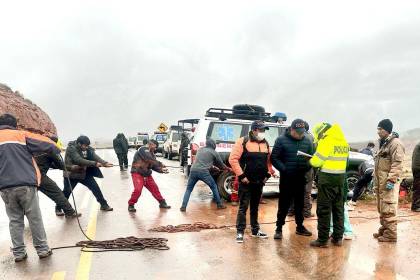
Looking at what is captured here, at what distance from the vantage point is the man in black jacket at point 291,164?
6504mm

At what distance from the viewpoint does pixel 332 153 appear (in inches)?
237

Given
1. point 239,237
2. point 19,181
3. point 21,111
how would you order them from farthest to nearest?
point 21,111
point 239,237
point 19,181

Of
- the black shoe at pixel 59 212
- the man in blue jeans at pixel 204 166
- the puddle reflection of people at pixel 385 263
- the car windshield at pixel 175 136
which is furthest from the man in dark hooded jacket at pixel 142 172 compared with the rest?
the car windshield at pixel 175 136

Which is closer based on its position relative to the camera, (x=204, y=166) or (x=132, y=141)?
(x=204, y=166)

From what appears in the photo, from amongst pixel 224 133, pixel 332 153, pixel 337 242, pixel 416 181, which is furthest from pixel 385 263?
pixel 224 133

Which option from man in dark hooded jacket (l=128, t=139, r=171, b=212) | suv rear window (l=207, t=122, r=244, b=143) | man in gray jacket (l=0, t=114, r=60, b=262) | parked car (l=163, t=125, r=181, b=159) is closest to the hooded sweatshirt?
man in dark hooded jacket (l=128, t=139, r=171, b=212)

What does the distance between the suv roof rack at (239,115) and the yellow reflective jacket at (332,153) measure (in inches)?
182

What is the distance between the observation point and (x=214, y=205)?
32.2 feet

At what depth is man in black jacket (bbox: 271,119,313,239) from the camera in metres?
6.50

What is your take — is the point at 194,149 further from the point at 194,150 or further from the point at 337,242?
the point at 337,242

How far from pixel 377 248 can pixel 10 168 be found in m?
5.33

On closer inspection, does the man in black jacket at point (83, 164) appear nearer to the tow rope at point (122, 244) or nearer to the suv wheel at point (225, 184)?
the tow rope at point (122, 244)

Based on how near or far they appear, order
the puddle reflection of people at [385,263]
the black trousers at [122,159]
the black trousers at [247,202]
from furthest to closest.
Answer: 1. the black trousers at [122,159]
2. the black trousers at [247,202]
3. the puddle reflection of people at [385,263]

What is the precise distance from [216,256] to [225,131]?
523 centimetres
